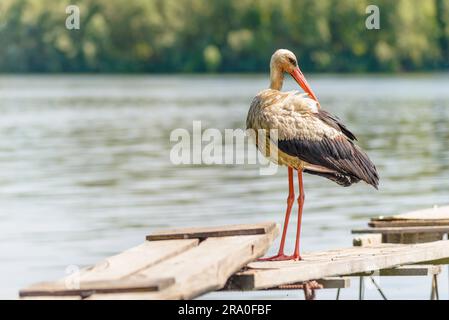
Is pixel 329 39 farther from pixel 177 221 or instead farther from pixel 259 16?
pixel 177 221

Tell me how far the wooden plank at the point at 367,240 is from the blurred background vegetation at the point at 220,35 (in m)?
98.1

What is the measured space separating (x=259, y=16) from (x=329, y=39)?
7937mm

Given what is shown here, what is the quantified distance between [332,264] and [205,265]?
170 cm

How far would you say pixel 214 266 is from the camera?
9.27 m

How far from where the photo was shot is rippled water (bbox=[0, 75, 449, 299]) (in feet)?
65.2

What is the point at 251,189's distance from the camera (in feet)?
93.9

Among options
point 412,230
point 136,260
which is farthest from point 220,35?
point 136,260

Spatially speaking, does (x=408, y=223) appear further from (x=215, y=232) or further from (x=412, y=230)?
(x=215, y=232)

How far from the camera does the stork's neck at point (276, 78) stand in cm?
1191

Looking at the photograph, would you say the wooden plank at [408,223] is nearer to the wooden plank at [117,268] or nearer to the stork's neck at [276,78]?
the stork's neck at [276,78]

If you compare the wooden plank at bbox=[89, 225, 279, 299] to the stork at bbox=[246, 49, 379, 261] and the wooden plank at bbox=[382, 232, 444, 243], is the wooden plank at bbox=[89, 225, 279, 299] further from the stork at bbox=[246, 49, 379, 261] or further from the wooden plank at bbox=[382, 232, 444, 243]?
the wooden plank at bbox=[382, 232, 444, 243]

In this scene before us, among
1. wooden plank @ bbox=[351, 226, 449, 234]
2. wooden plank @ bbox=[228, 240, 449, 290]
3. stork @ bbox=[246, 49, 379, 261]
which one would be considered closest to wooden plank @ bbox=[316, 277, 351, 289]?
wooden plank @ bbox=[228, 240, 449, 290]

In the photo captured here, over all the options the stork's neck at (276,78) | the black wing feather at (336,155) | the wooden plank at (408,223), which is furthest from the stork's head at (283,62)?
the wooden plank at (408,223)
